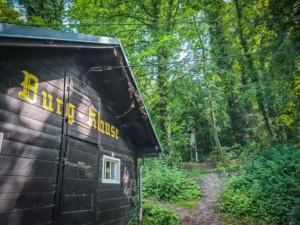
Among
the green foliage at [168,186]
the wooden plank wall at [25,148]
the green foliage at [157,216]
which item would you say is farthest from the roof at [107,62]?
the green foliage at [168,186]

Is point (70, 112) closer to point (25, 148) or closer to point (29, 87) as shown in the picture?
point (29, 87)

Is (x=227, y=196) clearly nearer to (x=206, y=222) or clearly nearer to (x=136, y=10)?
(x=206, y=222)

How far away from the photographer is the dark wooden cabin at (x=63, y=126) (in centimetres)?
284

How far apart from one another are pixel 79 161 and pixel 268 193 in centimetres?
746

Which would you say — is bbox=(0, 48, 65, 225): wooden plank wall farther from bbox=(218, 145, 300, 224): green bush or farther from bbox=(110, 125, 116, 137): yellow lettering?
bbox=(218, 145, 300, 224): green bush

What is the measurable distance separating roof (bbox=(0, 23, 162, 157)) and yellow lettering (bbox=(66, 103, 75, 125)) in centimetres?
104

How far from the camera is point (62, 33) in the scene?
3.41m

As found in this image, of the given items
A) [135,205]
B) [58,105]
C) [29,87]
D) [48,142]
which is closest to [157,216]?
[135,205]

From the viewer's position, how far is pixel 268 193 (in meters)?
8.15

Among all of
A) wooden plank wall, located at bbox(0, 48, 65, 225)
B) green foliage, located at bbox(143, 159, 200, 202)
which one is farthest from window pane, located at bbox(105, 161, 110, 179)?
green foliage, located at bbox(143, 159, 200, 202)

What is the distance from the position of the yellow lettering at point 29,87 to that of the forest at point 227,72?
3.43 metres

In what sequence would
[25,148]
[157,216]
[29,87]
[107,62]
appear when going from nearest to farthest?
[25,148], [29,87], [107,62], [157,216]

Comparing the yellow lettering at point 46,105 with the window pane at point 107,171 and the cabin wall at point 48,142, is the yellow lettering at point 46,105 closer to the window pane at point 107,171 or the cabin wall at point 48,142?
the cabin wall at point 48,142

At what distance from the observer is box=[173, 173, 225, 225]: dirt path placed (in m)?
7.79
